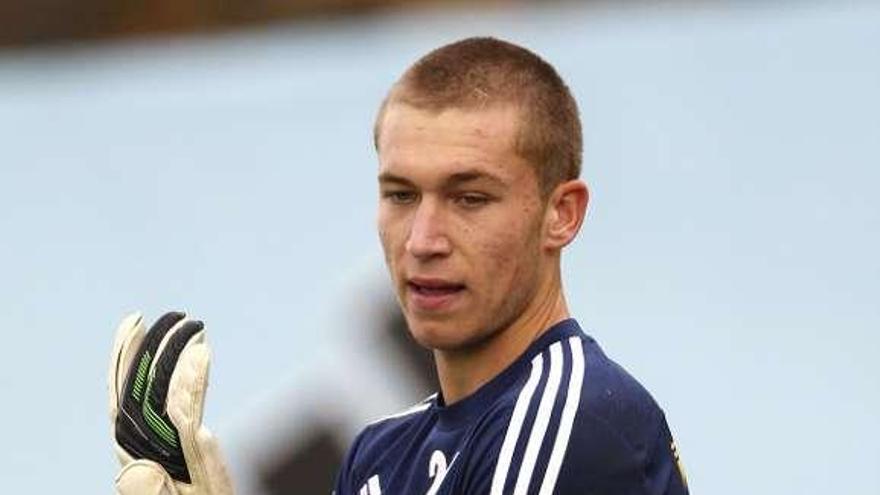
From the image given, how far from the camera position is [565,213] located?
9.86 ft

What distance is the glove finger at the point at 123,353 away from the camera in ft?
10.5

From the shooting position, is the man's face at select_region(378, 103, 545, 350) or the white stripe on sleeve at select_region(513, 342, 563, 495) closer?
the white stripe on sleeve at select_region(513, 342, 563, 495)

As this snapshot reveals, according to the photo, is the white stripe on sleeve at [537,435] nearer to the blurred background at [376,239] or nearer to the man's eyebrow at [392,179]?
the man's eyebrow at [392,179]

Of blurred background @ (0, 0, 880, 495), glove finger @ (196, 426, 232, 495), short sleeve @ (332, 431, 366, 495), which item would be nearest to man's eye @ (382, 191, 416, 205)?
glove finger @ (196, 426, 232, 495)

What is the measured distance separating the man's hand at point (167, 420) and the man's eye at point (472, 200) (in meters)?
0.48

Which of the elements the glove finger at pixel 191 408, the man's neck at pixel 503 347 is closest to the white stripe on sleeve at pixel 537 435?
the man's neck at pixel 503 347

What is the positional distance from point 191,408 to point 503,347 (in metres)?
0.46

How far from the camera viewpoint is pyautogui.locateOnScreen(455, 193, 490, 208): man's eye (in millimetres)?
2923

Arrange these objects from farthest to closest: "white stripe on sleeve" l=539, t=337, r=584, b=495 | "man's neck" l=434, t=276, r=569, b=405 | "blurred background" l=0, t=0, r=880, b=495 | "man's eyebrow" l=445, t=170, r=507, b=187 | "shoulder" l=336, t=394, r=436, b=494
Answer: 1. "blurred background" l=0, t=0, r=880, b=495
2. "shoulder" l=336, t=394, r=436, b=494
3. "man's neck" l=434, t=276, r=569, b=405
4. "man's eyebrow" l=445, t=170, r=507, b=187
5. "white stripe on sleeve" l=539, t=337, r=584, b=495

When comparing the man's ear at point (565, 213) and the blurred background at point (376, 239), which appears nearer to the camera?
the man's ear at point (565, 213)

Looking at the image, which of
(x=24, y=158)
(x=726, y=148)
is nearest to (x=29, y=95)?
(x=24, y=158)

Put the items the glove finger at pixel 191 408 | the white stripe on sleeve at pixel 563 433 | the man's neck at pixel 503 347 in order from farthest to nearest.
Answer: the glove finger at pixel 191 408 → the man's neck at pixel 503 347 → the white stripe on sleeve at pixel 563 433

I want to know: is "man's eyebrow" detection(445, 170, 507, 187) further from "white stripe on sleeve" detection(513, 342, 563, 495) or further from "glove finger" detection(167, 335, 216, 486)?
"glove finger" detection(167, 335, 216, 486)

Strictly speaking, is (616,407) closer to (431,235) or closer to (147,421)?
(431,235)
